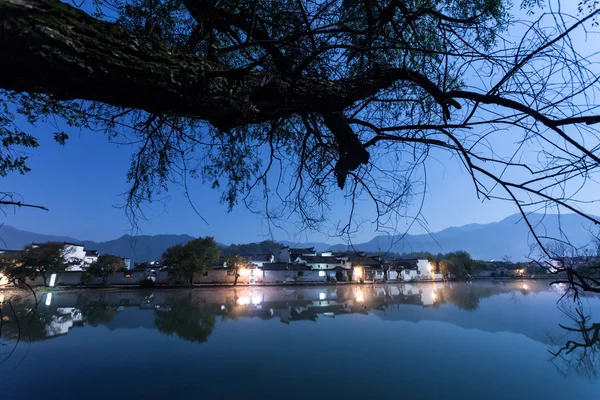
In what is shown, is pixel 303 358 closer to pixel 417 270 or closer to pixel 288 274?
pixel 288 274

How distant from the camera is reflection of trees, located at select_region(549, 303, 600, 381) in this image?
525cm

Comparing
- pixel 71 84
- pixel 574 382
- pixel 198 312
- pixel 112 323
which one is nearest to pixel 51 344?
pixel 112 323

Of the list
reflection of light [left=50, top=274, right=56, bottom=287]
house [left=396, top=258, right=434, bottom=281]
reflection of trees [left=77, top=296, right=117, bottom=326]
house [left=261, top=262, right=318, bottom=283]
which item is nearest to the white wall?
reflection of light [left=50, top=274, right=56, bottom=287]

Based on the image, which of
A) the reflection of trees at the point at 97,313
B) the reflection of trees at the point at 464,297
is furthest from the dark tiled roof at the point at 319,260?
the reflection of trees at the point at 97,313

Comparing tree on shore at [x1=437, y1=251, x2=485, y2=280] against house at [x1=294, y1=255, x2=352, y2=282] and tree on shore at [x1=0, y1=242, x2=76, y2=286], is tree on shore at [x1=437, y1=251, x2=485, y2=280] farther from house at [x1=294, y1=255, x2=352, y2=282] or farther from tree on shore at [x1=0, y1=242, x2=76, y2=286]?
tree on shore at [x1=0, y1=242, x2=76, y2=286]

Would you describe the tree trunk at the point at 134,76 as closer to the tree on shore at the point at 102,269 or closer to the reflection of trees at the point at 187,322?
the reflection of trees at the point at 187,322

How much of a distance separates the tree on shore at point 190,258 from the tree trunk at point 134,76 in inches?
865

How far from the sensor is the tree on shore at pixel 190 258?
2098cm

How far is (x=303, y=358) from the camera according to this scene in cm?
535

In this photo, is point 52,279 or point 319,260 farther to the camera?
point 319,260

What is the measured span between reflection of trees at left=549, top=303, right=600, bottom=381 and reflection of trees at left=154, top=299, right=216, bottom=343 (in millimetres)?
7995

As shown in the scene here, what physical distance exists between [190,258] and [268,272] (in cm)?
918

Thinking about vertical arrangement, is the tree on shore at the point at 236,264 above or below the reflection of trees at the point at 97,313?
above

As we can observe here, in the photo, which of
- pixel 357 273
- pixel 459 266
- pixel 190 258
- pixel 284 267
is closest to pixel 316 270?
pixel 284 267
